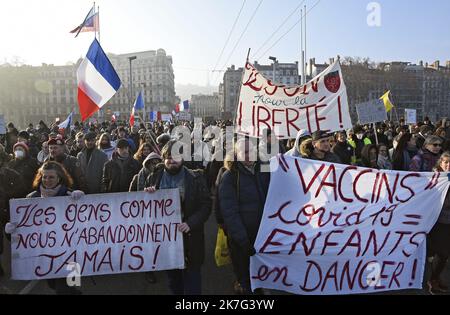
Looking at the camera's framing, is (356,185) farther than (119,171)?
No

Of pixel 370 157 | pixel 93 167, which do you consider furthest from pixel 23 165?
pixel 370 157

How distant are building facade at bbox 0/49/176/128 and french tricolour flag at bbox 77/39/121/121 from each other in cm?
8202

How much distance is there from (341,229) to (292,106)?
10.9ft

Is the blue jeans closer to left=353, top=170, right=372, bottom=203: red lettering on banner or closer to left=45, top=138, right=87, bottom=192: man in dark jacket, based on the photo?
left=353, top=170, right=372, bottom=203: red lettering on banner

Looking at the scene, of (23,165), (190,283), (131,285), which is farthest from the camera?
(23,165)

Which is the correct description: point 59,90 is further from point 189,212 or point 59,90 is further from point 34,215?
point 189,212

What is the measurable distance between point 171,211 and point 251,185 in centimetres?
89

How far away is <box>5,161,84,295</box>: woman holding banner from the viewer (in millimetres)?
4066

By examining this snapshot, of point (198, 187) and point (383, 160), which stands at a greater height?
point (383, 160)

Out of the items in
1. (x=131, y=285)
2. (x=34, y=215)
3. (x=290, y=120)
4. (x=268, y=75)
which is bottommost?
(x=131, y=285)

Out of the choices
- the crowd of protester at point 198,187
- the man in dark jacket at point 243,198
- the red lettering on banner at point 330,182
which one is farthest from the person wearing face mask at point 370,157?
the man in dark jacket at point 243,198

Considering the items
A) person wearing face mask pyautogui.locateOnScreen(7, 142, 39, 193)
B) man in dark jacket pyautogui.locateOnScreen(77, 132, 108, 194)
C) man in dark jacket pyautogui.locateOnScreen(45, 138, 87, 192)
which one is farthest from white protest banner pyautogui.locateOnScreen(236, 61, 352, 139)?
person wearing face mask pyautogui.locateOnScreen(7, 142, 39, 193)

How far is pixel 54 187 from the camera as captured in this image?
4203 mm
